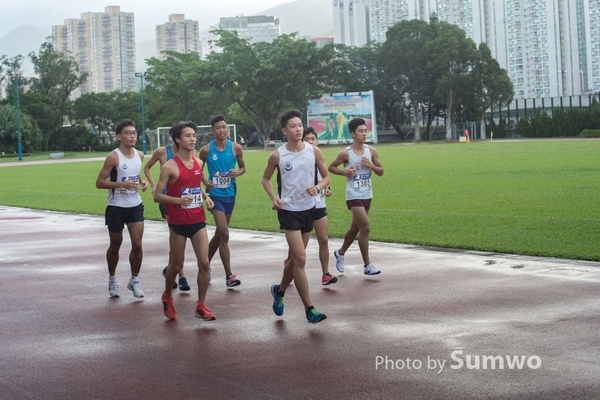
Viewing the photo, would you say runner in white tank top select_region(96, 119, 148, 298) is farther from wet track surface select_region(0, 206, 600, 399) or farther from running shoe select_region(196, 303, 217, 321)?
running shoe select_region(196, 303, 217, 321)

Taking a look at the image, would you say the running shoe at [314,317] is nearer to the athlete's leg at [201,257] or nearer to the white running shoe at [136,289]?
the athlete's leg at [201,257]

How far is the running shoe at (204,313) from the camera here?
29.3ft

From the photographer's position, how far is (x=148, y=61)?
313 feet

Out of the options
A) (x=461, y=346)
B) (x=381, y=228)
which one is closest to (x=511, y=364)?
(x=461, y=346)

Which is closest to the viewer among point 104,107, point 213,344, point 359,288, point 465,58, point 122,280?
point 213,344

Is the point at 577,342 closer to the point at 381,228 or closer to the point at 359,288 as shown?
the point at 359,288

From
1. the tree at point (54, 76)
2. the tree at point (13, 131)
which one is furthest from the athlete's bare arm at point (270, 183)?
the tree at point (54, 76)

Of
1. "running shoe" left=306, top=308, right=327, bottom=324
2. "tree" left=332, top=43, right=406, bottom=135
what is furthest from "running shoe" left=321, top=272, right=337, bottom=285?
"tree" left=332, top=43, right=406, bottom=135

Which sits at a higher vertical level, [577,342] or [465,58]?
[465,58]

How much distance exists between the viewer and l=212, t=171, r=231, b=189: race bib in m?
11.0

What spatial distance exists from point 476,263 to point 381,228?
4782mm

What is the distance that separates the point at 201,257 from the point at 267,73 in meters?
78.2

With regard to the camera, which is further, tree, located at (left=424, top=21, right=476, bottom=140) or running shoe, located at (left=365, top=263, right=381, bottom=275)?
tree, located at (left=424, top=21, right=476, bottom=140)

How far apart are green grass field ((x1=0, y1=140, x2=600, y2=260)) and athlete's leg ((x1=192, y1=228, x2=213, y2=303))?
5538mm
